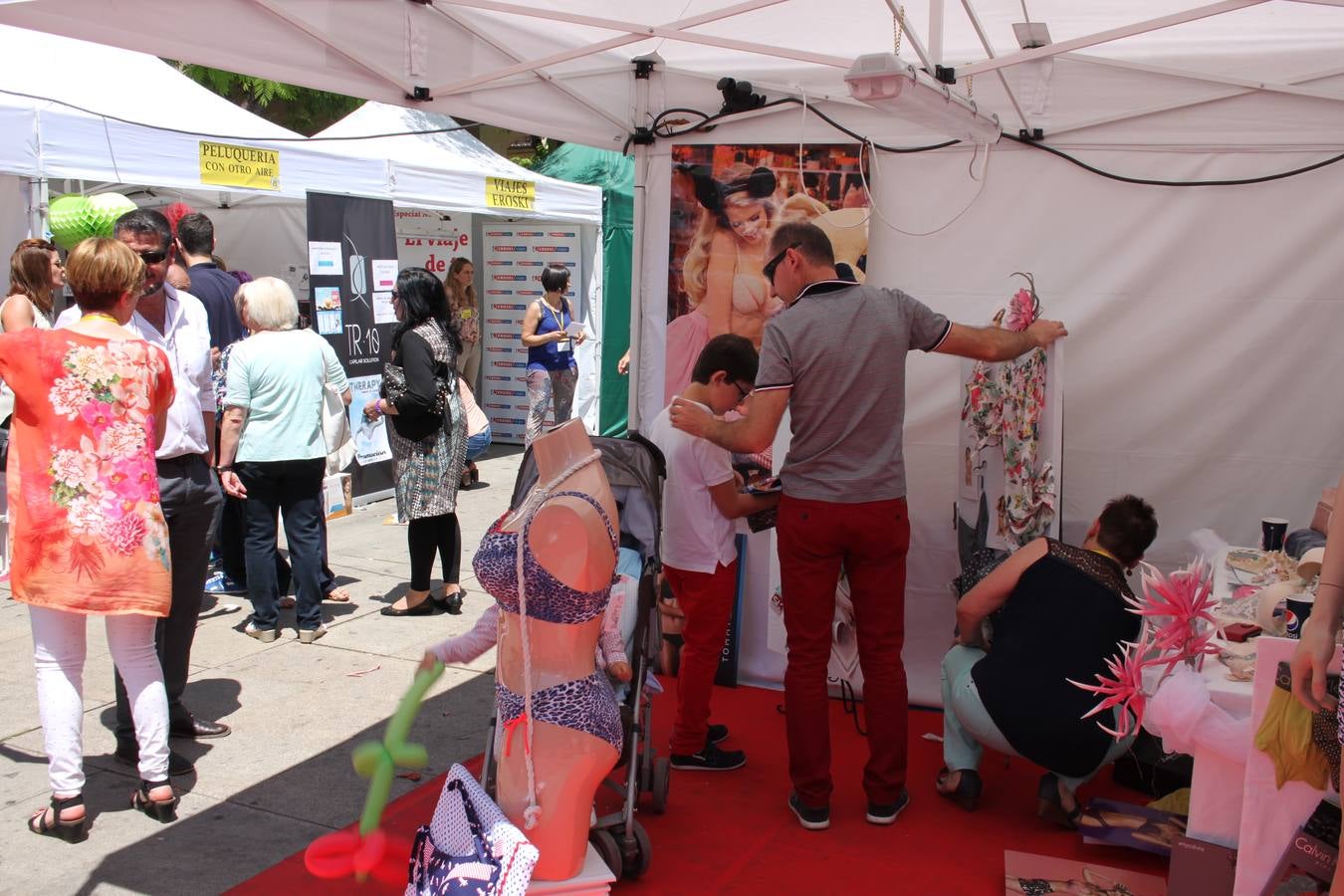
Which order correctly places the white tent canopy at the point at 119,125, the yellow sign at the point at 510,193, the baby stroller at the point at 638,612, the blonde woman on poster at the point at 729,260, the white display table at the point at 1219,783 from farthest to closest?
the yellow sign at the point at 510,193 < the white tent canopy at the point at 119,125 < the blonde woman on poster at the point at 729,260 < the baby stroller at the point at 638,612 < the white display table at the point at 1219,783

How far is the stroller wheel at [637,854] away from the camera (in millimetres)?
3273

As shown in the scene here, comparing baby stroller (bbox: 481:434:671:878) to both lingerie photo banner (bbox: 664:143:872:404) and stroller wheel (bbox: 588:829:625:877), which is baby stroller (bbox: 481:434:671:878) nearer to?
stroller wheel (bbox: 588:829:625:877)

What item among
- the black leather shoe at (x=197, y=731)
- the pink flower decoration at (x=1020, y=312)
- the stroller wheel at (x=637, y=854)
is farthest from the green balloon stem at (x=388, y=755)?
the pink flower decoration at (x=1020, y=312)

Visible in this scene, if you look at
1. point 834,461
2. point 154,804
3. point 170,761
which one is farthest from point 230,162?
point 834,461

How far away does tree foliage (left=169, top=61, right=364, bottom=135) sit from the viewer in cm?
1472

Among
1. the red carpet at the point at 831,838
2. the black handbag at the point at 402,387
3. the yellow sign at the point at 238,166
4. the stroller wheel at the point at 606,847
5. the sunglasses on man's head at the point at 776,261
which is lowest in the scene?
the red carpet at the point at 831,838

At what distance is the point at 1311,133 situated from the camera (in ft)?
13.1

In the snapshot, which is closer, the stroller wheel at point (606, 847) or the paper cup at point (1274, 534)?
the stroller wheel at point (606, 847)

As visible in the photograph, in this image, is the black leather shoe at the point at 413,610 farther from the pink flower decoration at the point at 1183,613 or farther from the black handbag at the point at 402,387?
the pink flower decoration at the point at 1183,613

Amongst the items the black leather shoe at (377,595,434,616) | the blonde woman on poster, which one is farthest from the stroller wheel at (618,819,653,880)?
the black leather shoe at (377,595,434,616)

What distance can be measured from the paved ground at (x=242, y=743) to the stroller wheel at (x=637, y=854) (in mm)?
996

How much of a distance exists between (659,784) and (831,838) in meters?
0.57

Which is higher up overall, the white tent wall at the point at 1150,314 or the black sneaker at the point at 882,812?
the white tent wall at the point at 1150,314

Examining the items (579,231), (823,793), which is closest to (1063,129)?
(823,793)
